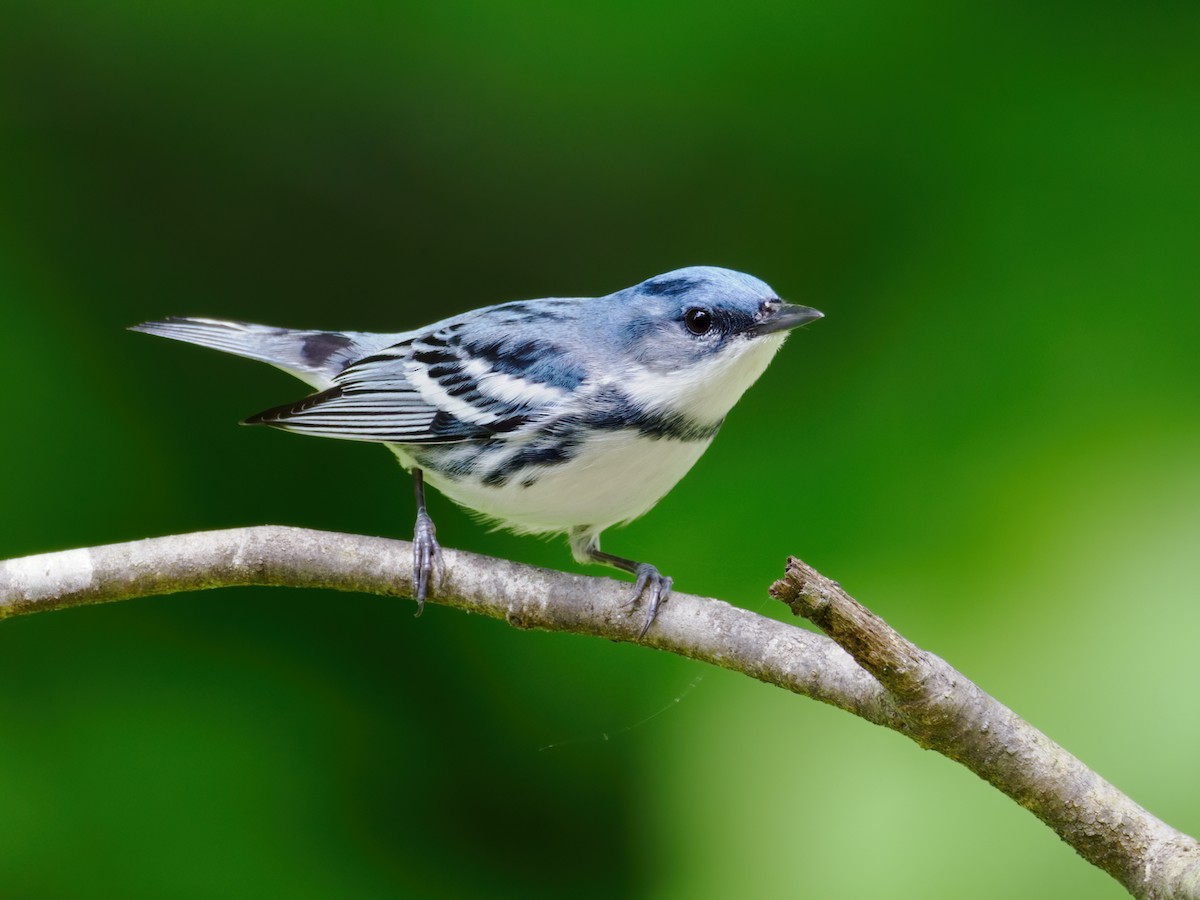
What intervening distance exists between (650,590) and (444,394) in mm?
655

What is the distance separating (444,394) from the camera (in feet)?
8.32

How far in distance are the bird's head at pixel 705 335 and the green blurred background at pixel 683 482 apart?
2.74 ft

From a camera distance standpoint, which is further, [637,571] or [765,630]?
[637,571]

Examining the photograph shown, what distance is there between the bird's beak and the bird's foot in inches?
19.5

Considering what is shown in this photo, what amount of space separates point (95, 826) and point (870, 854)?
1.87 metres

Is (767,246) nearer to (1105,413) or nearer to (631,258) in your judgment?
(631,258)

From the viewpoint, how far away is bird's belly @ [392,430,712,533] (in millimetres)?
2248

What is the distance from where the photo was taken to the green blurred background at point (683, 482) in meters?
2.83

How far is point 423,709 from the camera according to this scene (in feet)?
10.0

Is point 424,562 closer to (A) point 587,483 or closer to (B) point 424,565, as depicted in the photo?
(B) point 424,565

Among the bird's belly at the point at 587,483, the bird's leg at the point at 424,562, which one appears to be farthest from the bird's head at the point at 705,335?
the bird's leg at the point at 424,562

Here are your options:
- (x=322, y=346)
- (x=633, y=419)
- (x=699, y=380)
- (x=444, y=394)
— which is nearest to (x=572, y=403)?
(x=633, y=419)

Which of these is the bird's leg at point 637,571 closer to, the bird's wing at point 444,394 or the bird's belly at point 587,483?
the bird's belly at point 587,483

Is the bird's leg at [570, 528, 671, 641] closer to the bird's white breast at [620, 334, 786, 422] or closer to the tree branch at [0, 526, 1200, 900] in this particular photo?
the tree branch at [0, 526, 1200, 900]
